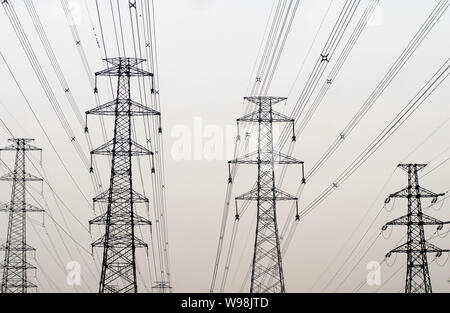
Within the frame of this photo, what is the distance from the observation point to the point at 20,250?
52.4 m
